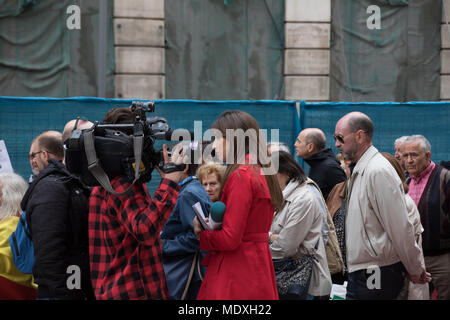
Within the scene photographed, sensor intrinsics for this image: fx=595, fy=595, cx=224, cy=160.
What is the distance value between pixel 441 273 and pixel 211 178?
2.36m

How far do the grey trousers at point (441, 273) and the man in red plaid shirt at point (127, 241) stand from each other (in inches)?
124

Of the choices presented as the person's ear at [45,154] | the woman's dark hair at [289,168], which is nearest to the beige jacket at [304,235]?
the woman's dark hair at [289,168]

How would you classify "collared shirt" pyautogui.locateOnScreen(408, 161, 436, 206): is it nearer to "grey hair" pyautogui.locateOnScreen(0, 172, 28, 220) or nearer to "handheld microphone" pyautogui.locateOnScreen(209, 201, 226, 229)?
"handheld microphone" pyautogui.locateOnScreen(209, 201, 226, 229)

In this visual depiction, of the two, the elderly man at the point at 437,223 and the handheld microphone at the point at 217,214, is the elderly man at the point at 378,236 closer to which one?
the elderly man at the point at 437,223

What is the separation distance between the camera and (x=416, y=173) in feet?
19.4

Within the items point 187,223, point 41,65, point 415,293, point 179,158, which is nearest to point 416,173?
point 415,293

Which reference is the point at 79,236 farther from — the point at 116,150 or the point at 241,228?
the point at 241,228

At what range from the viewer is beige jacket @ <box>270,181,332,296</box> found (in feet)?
15.9

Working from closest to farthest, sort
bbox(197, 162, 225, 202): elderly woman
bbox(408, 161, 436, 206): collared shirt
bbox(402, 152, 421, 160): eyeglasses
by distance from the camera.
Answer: bbox(197, 162, 225, 202): elderly woman, bbox(408, 161, 436, 206): collared shirt, bbox(402, 152, 421, 160): eyeglasses

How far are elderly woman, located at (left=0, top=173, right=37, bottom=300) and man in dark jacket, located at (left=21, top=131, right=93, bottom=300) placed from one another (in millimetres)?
559

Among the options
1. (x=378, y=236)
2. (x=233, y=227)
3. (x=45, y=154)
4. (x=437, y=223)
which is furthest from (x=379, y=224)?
(x=45, y=154)

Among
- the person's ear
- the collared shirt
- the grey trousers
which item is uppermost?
the person's ear

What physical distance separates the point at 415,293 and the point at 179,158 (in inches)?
90.3

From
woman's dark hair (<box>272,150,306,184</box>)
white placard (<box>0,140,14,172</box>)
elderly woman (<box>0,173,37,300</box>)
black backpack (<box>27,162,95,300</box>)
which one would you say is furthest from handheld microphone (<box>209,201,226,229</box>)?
white placard (<box>0,140,14,172</box>)
